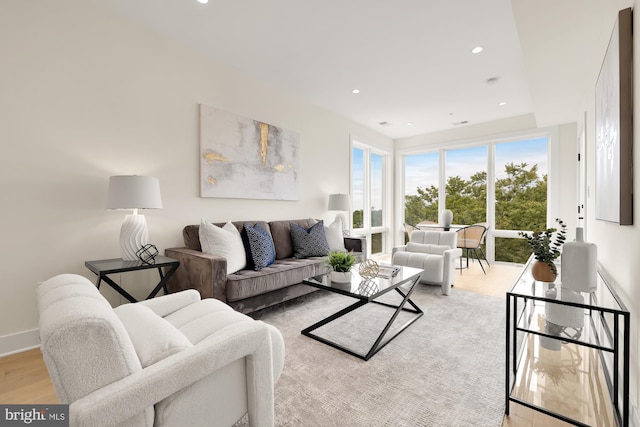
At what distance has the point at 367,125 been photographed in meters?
5.79

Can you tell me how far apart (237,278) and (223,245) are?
0.42 metres

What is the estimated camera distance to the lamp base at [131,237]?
2.44 metres

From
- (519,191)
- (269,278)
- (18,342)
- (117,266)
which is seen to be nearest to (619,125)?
(269,278)

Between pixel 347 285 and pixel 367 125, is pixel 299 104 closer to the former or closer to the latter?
pixel 367 125

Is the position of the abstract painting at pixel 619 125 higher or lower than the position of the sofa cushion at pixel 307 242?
higher

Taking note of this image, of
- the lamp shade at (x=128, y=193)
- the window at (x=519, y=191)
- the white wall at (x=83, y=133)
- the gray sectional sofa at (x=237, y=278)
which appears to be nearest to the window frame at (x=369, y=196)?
the window at (x=519, y=191)

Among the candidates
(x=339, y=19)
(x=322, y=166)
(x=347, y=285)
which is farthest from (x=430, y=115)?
(x=347, y=285)

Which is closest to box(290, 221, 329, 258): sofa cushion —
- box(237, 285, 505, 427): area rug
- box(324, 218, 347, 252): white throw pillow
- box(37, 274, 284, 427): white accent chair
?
box(324, 218, 347, 252): white throw pillow

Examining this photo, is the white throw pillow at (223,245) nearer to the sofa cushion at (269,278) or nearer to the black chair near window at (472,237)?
the sofa cushion at (269,278)

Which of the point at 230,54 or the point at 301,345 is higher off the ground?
the point at 230,54

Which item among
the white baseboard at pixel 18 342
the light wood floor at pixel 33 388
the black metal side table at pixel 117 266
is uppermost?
the black metal side table at pixel 117 266

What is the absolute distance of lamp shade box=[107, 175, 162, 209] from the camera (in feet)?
7.56

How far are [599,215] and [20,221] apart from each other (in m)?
4.31

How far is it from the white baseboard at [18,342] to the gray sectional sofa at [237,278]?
1.00 meters
